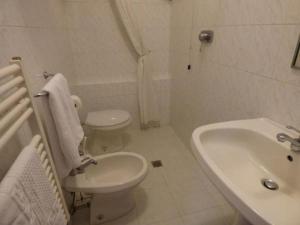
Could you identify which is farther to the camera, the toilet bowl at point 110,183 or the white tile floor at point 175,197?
the white tile floor at point 175,197

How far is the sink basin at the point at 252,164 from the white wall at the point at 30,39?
29.3 inches

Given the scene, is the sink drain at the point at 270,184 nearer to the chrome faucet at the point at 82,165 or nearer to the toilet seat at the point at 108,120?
the chrome faucet at the point at 82,165

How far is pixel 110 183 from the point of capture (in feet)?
3.81

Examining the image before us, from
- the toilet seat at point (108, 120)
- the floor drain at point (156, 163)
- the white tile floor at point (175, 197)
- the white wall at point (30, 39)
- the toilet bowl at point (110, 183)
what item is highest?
the white wall at point (30, 39)

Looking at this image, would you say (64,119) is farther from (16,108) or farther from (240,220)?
(240,220)

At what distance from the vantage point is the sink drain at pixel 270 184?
2.50ft

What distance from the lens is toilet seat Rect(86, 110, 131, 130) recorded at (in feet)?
6.02

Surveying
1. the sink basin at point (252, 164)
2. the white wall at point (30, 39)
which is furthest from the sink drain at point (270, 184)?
the white wall at point (30, 39)

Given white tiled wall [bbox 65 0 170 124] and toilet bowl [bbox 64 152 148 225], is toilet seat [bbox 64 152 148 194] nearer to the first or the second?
toilet bowl [bbox 64 152 148 225]

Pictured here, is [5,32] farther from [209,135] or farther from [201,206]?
[201,206]

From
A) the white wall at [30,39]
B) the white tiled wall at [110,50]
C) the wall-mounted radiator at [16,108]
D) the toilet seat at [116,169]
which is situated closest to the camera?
the wall-mounted radiator at [16,108]

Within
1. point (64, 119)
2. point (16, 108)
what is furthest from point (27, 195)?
point (64, 119)

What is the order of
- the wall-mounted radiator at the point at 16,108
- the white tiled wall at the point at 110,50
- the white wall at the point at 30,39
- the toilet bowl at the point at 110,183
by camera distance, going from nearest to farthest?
the wall-mounted radiator at the point at 16,108 < the white wall at the point at 30,39 < the toilet bowl at the point at 110,183 < the white tiled wall at the point at 110,50

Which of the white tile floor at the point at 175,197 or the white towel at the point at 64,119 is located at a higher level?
the white towel at the point at 64,119
